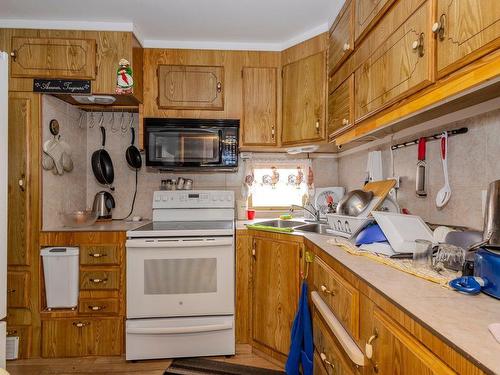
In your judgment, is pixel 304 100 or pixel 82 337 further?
pixel 304 100

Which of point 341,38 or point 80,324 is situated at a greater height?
point 341,38

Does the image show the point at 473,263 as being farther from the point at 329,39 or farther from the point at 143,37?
the point at 143,37

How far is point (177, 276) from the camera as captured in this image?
1.95 meters

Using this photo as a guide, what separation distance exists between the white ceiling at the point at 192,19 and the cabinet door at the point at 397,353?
1839mm

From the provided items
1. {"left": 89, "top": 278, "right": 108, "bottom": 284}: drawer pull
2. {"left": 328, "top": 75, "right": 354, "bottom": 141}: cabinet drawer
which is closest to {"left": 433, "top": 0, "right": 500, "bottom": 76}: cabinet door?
{"left": 328, "top": 75, "right": 354, "bottom": 141}: cabinet drawer

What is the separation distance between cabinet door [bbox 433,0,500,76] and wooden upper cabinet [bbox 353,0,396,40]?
390 millimetres

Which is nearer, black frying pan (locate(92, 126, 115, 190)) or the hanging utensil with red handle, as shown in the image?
the hanging utensil with red handle

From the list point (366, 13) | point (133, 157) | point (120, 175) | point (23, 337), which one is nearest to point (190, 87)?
point (133, 157)

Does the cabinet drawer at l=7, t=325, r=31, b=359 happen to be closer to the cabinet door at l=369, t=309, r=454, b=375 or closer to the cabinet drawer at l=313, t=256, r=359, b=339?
the cabinet drawer at l=313, t=256, r=359, b=339

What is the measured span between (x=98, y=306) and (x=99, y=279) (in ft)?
0.59

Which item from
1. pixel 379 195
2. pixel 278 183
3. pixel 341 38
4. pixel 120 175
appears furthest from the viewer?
pixel 278 183

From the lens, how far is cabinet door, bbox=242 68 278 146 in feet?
7.67

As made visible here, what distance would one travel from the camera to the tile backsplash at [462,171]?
1.12 m

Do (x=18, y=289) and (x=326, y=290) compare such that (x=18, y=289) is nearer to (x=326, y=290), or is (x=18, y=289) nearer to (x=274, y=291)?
(x=274, y=291)
